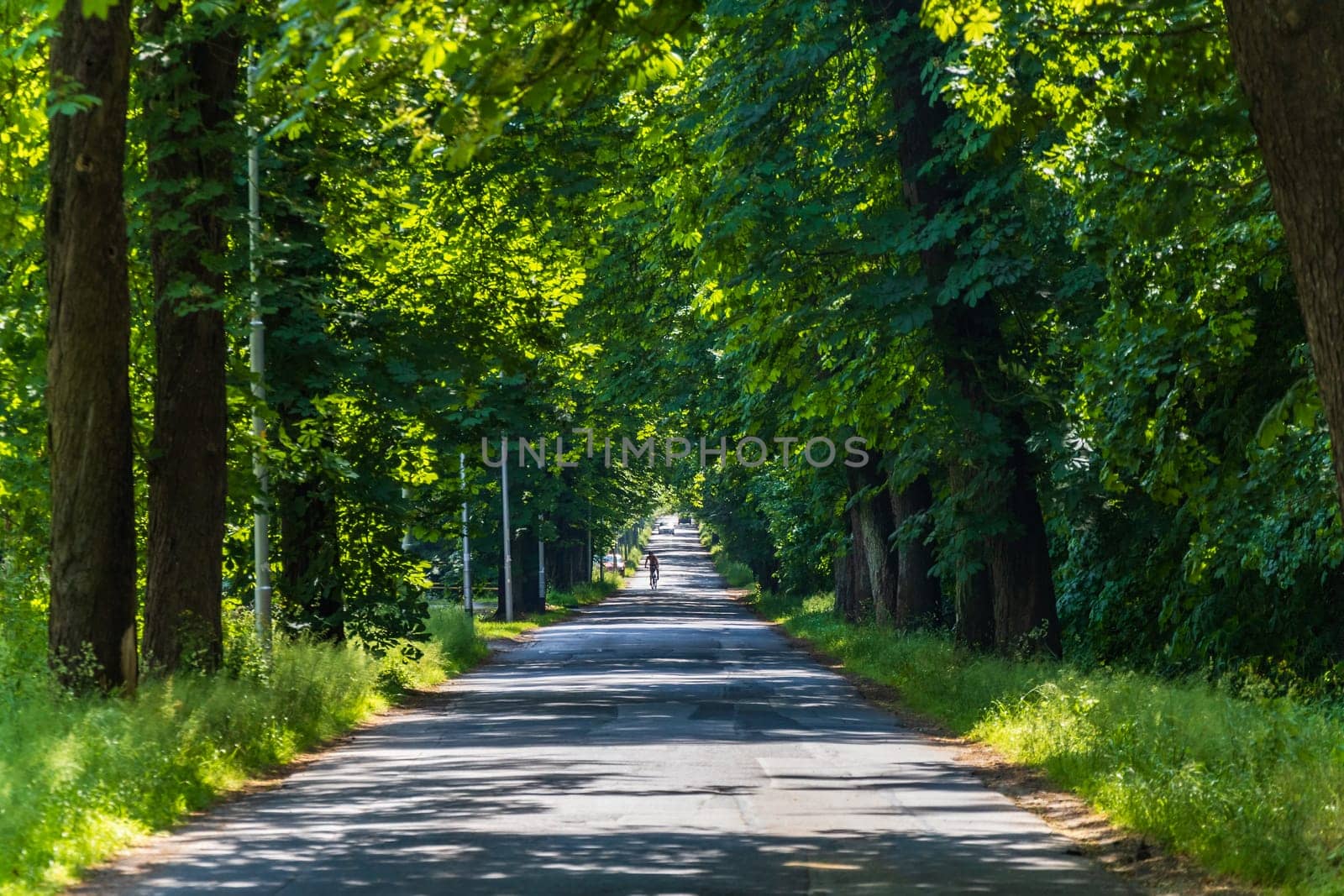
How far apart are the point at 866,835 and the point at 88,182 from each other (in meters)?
7.76

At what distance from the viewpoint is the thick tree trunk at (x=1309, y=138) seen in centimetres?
794

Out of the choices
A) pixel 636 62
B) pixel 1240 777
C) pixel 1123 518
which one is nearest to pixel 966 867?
pixel 1240 777

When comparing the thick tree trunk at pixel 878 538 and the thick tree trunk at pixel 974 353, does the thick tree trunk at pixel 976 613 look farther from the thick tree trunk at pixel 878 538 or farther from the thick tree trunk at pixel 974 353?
the thick tree trunk at pixel 878 538


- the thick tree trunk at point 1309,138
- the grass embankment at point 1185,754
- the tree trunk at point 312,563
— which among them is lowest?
the grass embankment at point 1185,754

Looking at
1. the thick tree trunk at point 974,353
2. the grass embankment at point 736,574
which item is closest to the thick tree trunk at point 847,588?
the thick tree trunk at point 974,353

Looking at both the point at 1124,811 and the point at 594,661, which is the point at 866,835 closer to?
the point at 1124,811

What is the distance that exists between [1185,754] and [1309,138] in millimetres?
5840

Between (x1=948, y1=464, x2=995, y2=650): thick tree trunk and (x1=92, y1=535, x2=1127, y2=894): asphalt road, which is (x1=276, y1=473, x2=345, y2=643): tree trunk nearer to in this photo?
(x1=92, y1=535, x2=1127, y2=894): asphalt road

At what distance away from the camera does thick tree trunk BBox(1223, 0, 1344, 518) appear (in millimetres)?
7941

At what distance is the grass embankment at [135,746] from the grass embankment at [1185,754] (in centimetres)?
632

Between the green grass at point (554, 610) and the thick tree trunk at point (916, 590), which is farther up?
the thick tree trunk at point (916, 590)

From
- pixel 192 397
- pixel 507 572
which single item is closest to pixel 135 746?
pixel 192 397

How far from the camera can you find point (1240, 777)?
1109 cm

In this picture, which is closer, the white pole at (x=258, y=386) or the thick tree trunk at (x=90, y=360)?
the thick tree trunk at (x=90, y=360)
